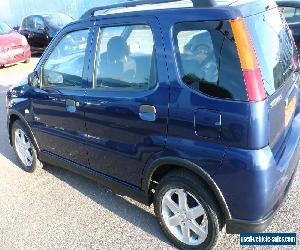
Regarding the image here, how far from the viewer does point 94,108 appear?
132 inches

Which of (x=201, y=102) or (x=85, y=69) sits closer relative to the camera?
(x=201, y=102)

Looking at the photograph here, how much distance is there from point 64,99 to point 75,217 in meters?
1.15

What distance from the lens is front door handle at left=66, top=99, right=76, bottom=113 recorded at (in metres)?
3.58

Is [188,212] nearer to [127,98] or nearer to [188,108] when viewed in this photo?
[188,108]

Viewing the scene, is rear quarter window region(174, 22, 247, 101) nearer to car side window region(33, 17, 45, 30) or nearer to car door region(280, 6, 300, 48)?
car door region(280, 6, 300, 48)

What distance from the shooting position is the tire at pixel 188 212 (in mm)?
2746

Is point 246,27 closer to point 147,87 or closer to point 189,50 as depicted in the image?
point 189,50

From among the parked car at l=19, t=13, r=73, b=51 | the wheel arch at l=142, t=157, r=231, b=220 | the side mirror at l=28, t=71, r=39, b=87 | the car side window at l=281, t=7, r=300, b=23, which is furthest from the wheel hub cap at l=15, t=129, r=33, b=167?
the parked car at l=19, t=13, r=73, b=51

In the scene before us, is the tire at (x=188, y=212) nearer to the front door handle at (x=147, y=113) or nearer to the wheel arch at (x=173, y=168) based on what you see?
the wheel arch at (x=173, y=168)

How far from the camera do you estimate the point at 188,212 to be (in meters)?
2.94

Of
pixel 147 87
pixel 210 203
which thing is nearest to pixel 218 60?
pixel 147 87

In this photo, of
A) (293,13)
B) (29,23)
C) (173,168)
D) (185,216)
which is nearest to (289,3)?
(293,13)

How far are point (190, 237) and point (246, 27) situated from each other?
1.65 meters

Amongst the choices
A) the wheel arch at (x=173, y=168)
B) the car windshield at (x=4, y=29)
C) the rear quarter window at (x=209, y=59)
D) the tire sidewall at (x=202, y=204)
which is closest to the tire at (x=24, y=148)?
the wheel arch at (x=173, y=168)
